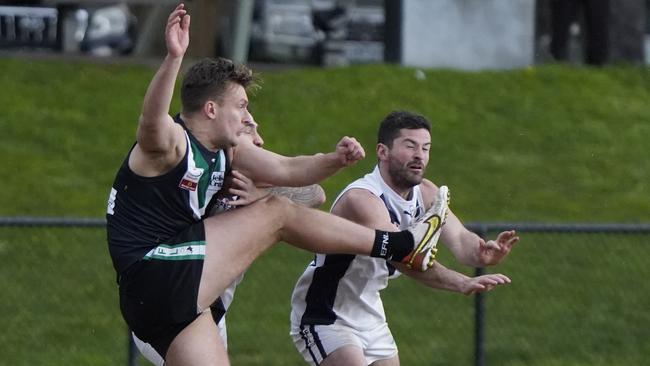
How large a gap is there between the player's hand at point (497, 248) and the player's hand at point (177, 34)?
79.8 inches

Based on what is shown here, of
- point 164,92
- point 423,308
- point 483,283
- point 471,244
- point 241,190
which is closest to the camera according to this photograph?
point 164,92

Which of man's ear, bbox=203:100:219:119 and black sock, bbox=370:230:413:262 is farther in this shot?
black sock, bbox=370:230:413:262

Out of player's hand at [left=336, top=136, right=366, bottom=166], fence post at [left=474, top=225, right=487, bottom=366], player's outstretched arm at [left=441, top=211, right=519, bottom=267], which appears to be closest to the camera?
player's hand at [left=336, top=136, right=366, bottom=166]

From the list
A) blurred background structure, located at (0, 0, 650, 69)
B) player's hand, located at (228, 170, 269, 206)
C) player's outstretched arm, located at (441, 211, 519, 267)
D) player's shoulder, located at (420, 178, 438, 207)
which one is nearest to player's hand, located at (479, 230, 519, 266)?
player's outstretched arm, located at (441, 211, 519, 267)

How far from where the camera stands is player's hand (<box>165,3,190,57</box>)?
19.3 feet

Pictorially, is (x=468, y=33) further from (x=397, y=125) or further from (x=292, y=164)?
(x=292, y=164)

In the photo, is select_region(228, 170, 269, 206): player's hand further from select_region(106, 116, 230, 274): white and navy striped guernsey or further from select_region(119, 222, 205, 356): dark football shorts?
select_region(119, 222, 205, 356): dark football shorts

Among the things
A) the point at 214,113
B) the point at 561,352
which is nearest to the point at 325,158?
the point at 214,113

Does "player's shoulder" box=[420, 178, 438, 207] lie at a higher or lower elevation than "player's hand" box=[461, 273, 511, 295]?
higher

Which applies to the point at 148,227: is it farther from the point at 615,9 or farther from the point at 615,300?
the point at 615,9

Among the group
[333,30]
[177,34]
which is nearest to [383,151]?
[177,34]

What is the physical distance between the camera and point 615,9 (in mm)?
17578

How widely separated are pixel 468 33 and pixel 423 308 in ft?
24.1

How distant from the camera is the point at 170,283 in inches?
249
